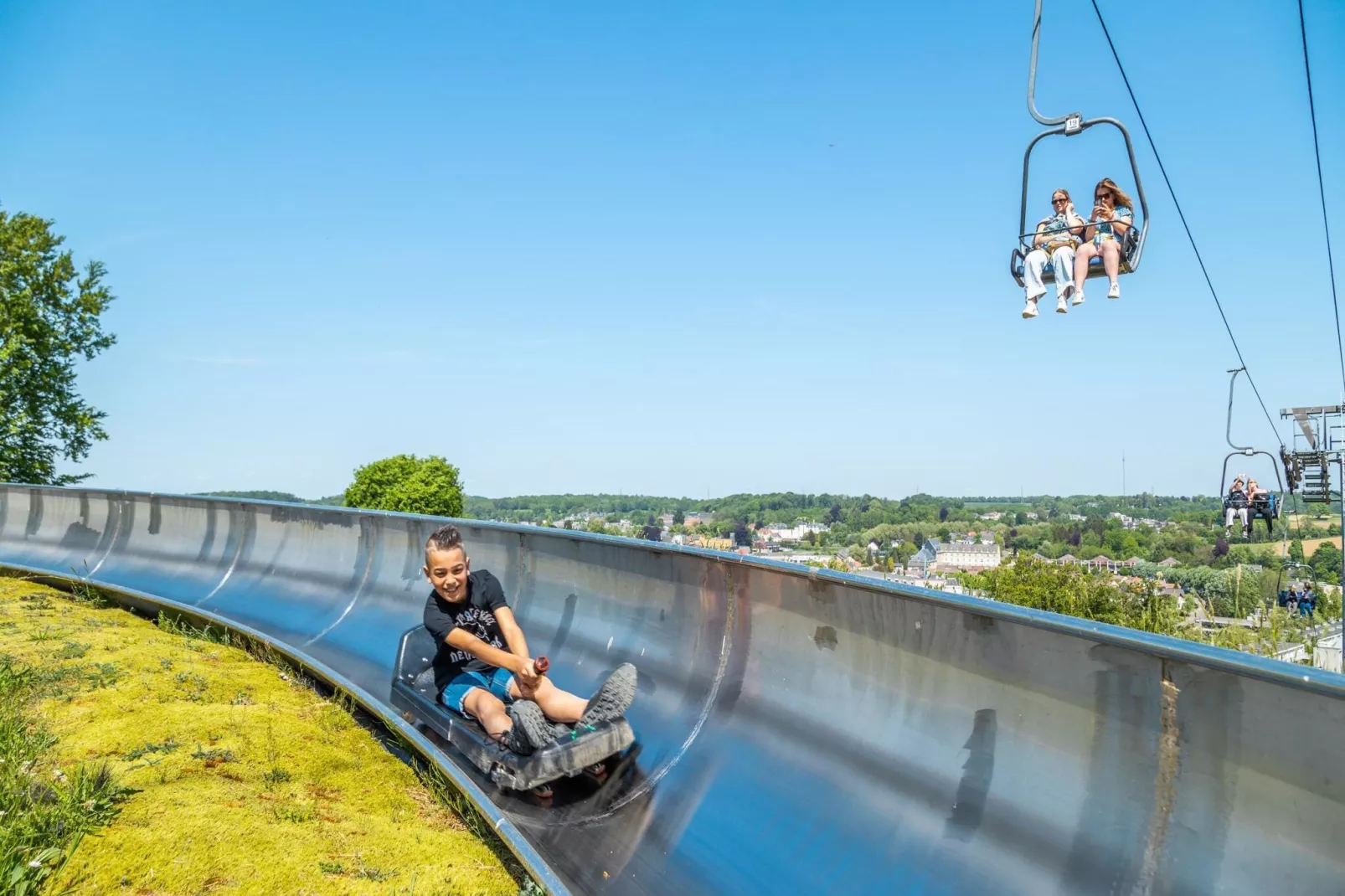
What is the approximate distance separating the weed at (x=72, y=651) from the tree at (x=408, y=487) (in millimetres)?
11351

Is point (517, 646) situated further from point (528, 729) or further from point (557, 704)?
point (528, 729)

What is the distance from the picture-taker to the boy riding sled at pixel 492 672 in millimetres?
3990

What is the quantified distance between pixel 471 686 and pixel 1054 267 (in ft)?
20.2

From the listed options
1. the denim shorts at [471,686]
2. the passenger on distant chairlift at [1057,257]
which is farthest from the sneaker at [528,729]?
the passenger on distant chairlift at [1057,257]

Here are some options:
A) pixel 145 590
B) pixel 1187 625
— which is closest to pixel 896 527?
pixel 1187 625

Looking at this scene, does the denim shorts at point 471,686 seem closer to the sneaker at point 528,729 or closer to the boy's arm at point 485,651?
the boy's arm at point 485,651

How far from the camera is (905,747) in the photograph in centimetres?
328

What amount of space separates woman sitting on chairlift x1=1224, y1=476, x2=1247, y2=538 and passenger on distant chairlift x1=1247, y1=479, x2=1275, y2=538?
10 centimetres

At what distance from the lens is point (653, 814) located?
12.5 ft

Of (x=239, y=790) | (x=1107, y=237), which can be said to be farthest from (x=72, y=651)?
(x=1107, y=237)

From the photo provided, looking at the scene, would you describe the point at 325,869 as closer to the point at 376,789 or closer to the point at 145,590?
the point at 376,789

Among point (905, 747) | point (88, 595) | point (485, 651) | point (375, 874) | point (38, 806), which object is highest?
point (485, 651)

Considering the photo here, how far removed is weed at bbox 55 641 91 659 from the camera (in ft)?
19.9

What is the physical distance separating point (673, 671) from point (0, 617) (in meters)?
6.13
